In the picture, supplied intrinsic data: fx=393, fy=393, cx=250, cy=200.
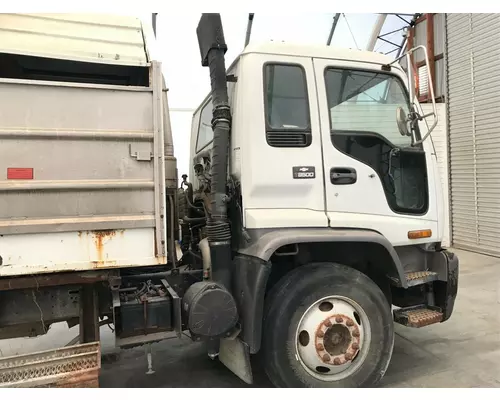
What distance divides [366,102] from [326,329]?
1861 mm

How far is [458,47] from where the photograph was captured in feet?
29.3

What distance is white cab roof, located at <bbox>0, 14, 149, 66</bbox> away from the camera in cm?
258

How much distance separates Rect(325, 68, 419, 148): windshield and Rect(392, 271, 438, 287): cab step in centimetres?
113

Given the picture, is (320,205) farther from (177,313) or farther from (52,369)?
(52,369)

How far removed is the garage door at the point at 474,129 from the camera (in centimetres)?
815

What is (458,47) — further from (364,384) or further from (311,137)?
(364,384)

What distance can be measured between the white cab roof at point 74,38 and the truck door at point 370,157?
142cm

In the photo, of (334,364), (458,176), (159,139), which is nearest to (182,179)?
(159,139)

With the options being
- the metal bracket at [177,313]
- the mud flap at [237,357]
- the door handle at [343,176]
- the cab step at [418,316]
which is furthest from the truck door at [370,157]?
the metal bracket at [177,313]

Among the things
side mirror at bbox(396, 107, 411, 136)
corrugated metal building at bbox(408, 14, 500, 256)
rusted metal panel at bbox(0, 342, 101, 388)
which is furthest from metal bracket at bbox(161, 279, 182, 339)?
corrugated metal building at bbox(408, 14, 500, 256)

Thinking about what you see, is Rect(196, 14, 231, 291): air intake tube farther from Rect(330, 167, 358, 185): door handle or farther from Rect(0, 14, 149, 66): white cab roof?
Rect(330, 167, 358, 185): door handle

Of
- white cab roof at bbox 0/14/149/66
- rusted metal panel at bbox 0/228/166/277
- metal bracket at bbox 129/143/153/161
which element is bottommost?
rusted metal panel at bbox 0/228/166/277

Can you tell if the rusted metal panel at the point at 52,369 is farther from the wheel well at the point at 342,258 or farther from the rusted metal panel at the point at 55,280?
the wheel well at the point at 342,258

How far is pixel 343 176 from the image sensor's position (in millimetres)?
3098
